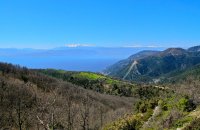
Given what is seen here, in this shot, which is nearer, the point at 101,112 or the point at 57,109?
the point at 57,109

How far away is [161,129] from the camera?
43594 mm

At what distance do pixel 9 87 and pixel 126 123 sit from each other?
363 ft

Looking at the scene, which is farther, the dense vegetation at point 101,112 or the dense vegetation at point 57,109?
the dense vegetation at point 57,109

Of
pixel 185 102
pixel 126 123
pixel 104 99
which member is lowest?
pixel 104 99

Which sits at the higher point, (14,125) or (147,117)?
(147,117)

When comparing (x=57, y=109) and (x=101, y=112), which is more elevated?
(x=57, y=109)

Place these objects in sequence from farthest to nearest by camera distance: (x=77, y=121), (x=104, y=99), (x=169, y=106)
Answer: (x=104, y=99) → (x=77, y=121) → (x=169, y=106)

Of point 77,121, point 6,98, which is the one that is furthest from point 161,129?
point 6,98

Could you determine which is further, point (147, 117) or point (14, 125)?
point (14, 125)

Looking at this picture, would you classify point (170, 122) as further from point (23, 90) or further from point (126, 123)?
point (23, 90)

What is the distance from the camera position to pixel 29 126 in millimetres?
100938

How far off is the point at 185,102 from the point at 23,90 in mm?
118893

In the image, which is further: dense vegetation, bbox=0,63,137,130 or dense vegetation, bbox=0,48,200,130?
dense vegetation, bbox=0,63,137,130

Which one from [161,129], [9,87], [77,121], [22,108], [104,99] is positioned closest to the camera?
[161,129]
